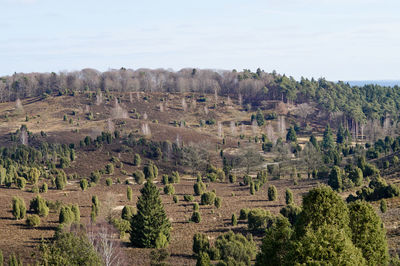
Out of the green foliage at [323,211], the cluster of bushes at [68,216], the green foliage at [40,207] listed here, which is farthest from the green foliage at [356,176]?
the green foliage at [323,211]

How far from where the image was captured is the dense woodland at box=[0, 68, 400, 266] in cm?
2281

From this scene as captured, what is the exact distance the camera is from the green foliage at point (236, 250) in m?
30.9

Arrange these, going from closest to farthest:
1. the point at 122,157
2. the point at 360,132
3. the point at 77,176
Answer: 1. the point at 77,176
2. the point at 122,157
3. the point at 360,132

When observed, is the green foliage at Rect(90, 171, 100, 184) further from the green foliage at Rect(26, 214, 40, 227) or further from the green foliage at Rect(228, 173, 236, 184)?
the green foliage at Rect(26, 214, 40, 227)

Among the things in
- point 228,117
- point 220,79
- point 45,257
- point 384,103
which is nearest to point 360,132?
point 384,103

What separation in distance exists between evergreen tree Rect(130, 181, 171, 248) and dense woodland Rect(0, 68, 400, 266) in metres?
0.10

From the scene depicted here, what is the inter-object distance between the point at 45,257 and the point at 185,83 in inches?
5304

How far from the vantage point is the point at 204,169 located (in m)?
80.9

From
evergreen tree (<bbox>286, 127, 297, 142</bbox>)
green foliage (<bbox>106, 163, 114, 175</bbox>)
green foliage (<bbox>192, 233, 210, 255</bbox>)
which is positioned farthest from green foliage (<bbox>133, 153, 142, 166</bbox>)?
green foliage (<bbox>192, 233, 210, 255</bbox>)

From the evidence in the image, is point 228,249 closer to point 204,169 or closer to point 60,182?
point 60,182

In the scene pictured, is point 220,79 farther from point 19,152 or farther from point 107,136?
point 19,152

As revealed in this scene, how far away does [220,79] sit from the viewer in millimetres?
169750

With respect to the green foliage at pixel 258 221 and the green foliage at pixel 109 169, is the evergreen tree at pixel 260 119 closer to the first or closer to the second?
the green foliage at pixel 109 169

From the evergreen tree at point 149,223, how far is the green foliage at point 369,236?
727 inches
